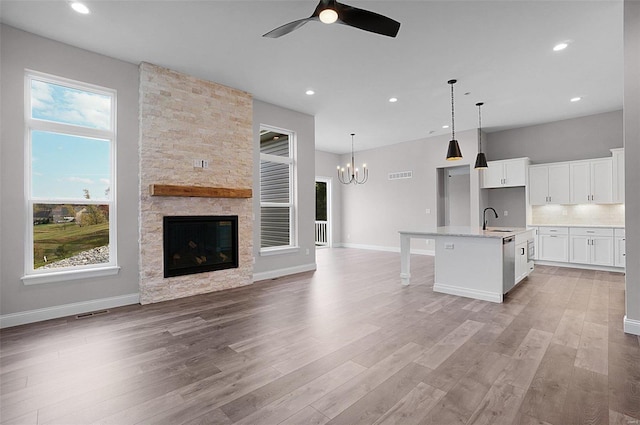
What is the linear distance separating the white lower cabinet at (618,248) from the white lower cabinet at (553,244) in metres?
0.71

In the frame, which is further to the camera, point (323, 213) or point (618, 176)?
point (323, 213)

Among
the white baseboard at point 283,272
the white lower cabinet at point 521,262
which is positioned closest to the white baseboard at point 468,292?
the white lower cabinet at point 521,262

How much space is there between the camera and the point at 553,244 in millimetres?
6453

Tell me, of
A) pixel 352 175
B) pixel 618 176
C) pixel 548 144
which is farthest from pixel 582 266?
pixel 352 175

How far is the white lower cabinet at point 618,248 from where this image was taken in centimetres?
566

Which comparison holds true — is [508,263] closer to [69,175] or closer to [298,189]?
[298,189]

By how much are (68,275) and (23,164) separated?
4.38 ft

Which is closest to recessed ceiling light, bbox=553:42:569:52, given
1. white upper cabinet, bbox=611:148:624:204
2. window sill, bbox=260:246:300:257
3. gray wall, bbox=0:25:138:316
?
white upper cabinet, bbox=611:148:624:204

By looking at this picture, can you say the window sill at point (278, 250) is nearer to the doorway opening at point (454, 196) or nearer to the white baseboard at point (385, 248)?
the white baseboard at point (385, 248)

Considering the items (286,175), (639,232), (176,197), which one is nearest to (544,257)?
(639,232)

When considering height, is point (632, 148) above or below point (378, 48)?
below

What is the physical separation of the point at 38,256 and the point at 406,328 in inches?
165

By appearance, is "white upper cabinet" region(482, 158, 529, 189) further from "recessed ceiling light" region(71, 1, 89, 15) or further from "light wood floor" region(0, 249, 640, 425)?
"recessed ceiling light" region(71, 1, 89, 15)

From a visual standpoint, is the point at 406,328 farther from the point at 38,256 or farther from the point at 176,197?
the point at 38,256
